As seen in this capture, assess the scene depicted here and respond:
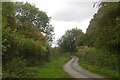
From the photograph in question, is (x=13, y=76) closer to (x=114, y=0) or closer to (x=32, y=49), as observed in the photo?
(x=114, y=0)

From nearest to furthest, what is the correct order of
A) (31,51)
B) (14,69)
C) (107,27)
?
(14,69) → (107,27) → (31,51)

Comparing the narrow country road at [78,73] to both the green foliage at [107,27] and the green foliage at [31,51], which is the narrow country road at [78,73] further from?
the green foliage at [107,27]

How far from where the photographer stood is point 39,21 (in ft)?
232

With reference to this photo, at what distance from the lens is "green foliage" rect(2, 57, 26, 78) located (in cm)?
1821

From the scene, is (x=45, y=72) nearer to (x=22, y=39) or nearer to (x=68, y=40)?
(x=22, y=39)

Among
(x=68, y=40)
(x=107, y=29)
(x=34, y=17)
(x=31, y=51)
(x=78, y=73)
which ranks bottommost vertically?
(x=78, y=73)

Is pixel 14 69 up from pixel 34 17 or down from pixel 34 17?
down

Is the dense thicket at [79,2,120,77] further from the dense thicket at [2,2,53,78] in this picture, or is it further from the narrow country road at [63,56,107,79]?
the dense thicket at [2,2,53,78]

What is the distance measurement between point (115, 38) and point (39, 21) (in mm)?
47695

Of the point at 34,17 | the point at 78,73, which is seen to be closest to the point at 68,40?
the point at 34,17

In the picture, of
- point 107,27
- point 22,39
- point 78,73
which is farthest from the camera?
point 78,73

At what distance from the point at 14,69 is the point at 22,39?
42.0 ft

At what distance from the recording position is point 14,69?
62.5 feet

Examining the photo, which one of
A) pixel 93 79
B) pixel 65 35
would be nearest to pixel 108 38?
pixel 93 79
